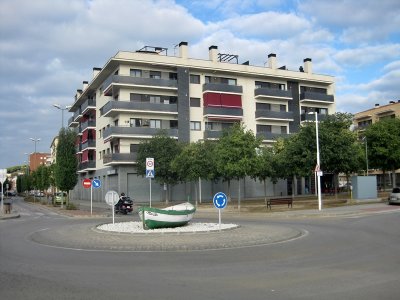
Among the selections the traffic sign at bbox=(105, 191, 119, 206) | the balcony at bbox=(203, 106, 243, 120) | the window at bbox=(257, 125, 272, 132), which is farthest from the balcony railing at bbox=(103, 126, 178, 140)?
the traffic sign at bbox=(105, 191, 119, 206)

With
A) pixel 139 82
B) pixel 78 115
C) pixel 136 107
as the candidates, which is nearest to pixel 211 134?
pixel 136 107

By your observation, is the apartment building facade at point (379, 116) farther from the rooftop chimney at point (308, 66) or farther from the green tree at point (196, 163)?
the green tree at point (196, 163)

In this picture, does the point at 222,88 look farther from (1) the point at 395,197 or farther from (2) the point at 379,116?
(2) the point at 379,116

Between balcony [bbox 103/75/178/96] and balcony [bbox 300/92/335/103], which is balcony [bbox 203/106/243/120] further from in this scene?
balcony [bbox 300/92/335/103]

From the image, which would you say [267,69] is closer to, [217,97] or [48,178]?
[217,97]

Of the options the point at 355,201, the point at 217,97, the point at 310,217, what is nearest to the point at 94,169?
the point at 217,97

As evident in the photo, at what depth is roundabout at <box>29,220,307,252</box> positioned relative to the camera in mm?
14336

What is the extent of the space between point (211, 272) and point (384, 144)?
5291cm

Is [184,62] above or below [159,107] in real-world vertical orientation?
above

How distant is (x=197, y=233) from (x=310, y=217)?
42.6ft

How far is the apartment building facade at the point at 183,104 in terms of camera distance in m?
58.5

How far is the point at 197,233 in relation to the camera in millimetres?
18062

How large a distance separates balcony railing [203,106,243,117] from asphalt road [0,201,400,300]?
156 feet

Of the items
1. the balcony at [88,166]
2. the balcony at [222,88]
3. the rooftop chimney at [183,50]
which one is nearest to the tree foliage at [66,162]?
the balcony at [222,88]
